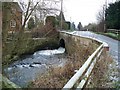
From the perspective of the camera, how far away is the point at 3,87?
7.13m

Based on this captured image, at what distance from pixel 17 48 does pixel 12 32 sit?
3.66 ft

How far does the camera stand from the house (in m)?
16.2

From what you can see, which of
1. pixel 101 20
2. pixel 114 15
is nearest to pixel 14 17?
pixel 114 15

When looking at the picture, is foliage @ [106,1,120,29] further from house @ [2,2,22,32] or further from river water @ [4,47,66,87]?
house @ [2,2,22,32]

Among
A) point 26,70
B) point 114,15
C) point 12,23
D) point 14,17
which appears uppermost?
point 114,15

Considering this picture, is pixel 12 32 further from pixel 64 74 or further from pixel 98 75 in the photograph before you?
pixel 98 75

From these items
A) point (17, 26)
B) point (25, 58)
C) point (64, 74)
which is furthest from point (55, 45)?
point (64, 74)

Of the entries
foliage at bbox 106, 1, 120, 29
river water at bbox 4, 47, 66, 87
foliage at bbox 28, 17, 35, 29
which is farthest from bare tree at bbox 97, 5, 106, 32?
foliage at bbox 28, 17, 35, 29

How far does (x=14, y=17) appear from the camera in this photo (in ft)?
57.6

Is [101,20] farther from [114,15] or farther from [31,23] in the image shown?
[31,23]

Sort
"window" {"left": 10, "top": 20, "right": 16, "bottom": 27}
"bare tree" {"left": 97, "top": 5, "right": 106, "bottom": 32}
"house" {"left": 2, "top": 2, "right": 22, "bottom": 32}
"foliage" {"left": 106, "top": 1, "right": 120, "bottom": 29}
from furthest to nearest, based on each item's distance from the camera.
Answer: "bare tree" {"left": 97, "top": 5, "right": 106, "bottom": 32}
"foliage" {"left": 106, "top": 1, "right": 120, "bottom": 29}
"window" {"left": 10, "top": 20, "right": 16, "bottom": 27}
"house" {"left": 2, "top": 2, "right": 22, "bottom": 32}

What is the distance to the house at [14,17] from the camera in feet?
53.2

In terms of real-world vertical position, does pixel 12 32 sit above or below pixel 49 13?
below

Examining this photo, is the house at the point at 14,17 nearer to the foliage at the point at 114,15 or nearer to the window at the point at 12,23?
the window at the point at 12,23
